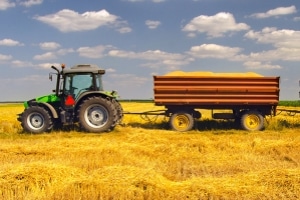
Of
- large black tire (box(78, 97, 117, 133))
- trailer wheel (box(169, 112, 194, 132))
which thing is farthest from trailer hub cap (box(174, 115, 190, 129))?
large black tire (box(78, 97, 117, 133))

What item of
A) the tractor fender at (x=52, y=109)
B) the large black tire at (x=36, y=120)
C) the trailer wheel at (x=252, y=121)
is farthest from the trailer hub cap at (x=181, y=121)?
the large black tire at (x=36, y=120)

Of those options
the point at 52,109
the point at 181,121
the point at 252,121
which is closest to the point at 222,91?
the point at 252,121

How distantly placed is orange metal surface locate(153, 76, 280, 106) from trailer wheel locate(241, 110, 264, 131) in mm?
401

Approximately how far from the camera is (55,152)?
Result: 9141 millimetres

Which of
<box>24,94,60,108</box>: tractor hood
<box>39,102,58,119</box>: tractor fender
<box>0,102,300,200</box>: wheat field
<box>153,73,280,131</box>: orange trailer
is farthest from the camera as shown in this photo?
<box>153,73,280,131</box>: orange trailer

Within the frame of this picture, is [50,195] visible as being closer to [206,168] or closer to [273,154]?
[206,168]

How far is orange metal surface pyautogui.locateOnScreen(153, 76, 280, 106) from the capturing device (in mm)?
14000

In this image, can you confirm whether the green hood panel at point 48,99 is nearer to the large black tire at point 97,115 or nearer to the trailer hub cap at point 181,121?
the large black tire at point 97,115

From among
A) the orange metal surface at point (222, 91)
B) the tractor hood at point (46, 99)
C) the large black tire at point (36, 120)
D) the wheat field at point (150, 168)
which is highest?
the orange metal surface at point (222, 91)

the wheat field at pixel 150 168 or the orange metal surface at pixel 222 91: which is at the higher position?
the orange metal surface at pixel 222 91

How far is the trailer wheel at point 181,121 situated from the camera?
1411 cm

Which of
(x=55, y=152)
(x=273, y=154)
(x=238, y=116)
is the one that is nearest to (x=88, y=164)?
(x=55, y=152)

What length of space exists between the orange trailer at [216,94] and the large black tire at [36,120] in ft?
11.8

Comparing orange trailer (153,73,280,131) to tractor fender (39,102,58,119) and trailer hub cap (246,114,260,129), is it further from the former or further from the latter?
tractor fender (39,102,58,119)
